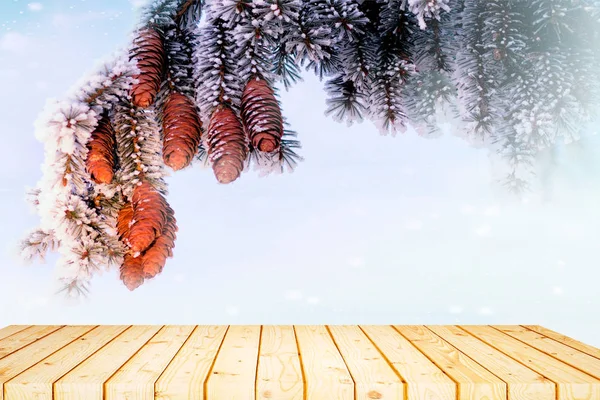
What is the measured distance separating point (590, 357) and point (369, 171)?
0.79 metres

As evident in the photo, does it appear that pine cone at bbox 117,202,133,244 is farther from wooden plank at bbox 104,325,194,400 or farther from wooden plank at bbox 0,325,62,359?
wooden plank at bbox 0,325,62,359

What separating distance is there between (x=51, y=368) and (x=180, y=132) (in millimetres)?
656

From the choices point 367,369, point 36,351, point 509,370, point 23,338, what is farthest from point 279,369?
point 23,338

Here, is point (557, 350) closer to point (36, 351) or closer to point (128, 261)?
point (128, 261)

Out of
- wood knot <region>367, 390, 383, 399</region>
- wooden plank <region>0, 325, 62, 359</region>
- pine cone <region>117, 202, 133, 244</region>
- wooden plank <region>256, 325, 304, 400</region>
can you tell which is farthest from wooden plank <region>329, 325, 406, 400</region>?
wooden plank <region>0, 325, 62, 359</region>

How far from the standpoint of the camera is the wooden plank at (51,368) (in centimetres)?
99

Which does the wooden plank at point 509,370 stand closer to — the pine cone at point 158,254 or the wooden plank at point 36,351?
the pine cone at point 158,254

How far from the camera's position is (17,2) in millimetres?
1726

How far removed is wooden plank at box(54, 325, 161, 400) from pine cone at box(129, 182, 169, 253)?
0.41 metres

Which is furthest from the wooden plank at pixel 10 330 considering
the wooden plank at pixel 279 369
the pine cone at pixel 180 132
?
the pine cone at pixel 180 132

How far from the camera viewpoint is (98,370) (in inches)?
42.8

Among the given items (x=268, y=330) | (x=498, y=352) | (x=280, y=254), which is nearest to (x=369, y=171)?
(x=280, y=254)

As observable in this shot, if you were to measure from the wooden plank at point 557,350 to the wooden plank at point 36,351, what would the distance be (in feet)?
3.55

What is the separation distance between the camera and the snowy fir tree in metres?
0.69
